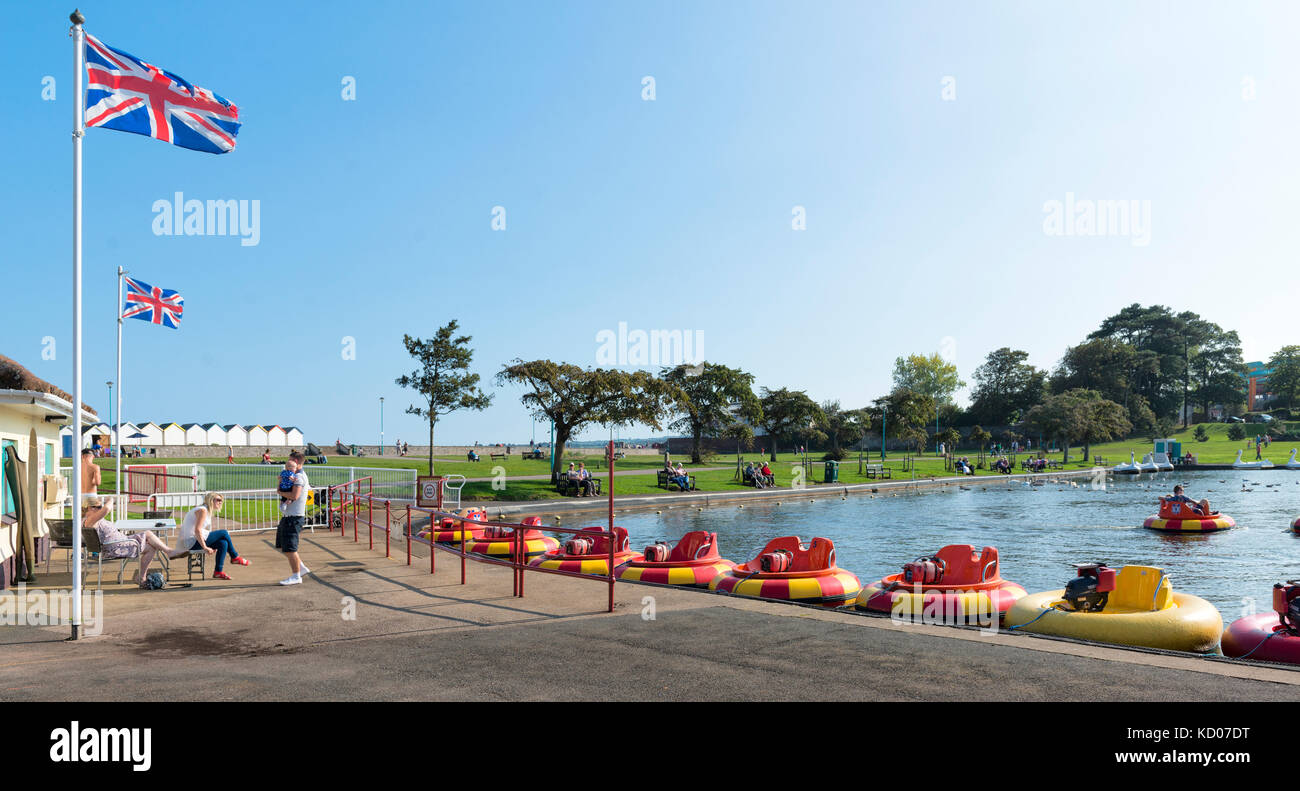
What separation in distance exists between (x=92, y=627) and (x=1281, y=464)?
10742 centimetres

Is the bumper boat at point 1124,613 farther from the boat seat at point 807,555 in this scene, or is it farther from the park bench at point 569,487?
the park bench at point 569,487

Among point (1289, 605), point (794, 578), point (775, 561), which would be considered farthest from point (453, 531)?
point (1289, 605)

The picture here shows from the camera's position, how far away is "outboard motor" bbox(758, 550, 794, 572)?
1477 centimetres

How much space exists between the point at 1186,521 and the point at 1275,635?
88.1 ft

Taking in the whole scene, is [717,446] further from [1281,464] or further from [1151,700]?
[1151,700]

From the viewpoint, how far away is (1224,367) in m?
130

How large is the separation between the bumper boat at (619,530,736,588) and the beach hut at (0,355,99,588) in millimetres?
10219

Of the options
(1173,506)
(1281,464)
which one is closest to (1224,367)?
(1281,464)

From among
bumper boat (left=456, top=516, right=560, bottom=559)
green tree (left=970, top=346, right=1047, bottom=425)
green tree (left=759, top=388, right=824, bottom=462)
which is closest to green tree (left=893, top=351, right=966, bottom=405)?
green tree (left=970, top=346, right=1047, bottom=425)

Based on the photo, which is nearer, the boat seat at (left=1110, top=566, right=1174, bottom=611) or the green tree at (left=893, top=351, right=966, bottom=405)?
the boat seat at (left=1110, top=566, right=1174, bottom=611)

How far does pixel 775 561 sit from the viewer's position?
14812 millimetres

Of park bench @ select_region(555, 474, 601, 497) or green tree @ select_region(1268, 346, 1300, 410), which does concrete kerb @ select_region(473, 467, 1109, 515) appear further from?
green tree @ select_region(1268, 346, 1300, 410)

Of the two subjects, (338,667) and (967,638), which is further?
(967,638)

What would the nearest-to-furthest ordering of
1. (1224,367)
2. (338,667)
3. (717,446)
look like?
(338,667) < (717,446) < (1224,367)
